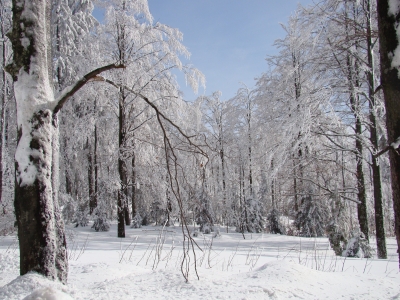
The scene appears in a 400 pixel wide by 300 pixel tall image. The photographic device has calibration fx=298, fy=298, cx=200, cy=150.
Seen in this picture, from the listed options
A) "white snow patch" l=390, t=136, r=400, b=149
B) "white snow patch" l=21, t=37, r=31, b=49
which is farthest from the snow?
"white snow patch" l=21, t=37, r=31, b=49

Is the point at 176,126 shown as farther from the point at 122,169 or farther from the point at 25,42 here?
the point at 122,169

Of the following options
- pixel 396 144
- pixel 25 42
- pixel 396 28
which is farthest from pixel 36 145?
pixel 396 28

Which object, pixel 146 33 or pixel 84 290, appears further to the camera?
pixel 146 33

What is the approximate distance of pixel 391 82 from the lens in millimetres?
2062

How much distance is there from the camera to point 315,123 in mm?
6863

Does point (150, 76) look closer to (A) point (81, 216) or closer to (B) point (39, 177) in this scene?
(A) point (81, 216)

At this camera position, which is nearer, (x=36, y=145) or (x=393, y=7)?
(x=393, y=7)

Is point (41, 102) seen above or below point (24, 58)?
below

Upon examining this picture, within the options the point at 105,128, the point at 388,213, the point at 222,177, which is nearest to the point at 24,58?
the point at 105,128

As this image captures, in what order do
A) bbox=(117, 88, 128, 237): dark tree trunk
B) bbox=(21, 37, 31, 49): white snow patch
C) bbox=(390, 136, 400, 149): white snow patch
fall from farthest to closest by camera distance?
1. bbox=(117, 88, 128, 237): dark tree trunk
2. bbox=(21, 37, 31, 49): white snow patch
3. bbox=(390, 136, 400, 149): white snow patch

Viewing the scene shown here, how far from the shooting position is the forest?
221 centimetres

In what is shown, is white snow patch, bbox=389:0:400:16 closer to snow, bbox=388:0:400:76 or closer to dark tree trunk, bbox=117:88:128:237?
snow, bbox=388:0:400:76

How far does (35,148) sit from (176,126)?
3.50 ft

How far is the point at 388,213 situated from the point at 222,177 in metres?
7.87
